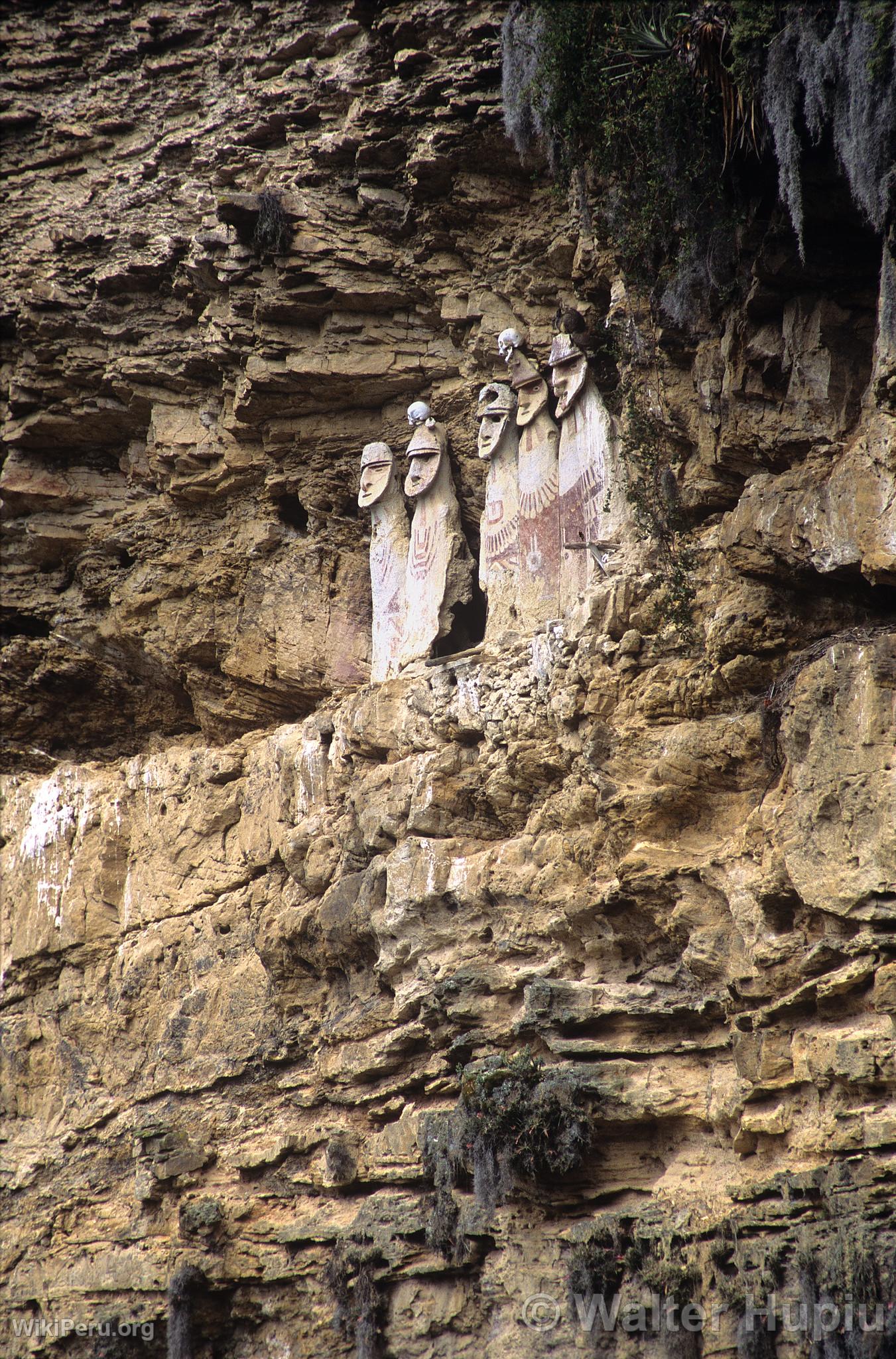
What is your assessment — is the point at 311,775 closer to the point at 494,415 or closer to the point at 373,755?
the point at 373,755

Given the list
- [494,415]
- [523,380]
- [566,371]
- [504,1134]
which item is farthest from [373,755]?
[504,1134]

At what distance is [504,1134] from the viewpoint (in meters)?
9.44

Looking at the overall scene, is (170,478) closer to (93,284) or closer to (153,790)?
(93,284)

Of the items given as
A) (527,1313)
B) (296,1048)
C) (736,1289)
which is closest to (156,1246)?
(296,1048)

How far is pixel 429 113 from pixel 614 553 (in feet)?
15.1

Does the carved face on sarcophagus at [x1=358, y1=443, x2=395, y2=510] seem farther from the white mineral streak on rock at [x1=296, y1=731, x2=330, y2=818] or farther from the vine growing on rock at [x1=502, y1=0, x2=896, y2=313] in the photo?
the vine growing on rock at [x1=502, y1=0, x2=896, y2=313]

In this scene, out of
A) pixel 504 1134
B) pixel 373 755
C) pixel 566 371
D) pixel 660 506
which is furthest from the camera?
pixel 373 755

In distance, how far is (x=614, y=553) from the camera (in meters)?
10.8

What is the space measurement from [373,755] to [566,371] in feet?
10.9

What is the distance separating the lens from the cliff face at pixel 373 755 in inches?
347
